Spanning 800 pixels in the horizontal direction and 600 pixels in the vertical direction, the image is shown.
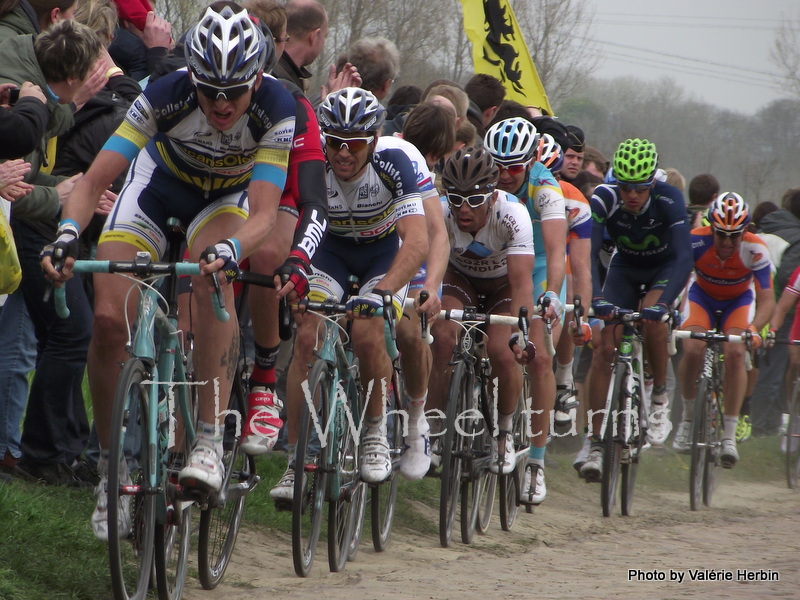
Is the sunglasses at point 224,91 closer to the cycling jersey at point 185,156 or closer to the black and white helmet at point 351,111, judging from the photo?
the cycling jersey at point 185,156

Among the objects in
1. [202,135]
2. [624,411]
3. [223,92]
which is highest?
[223,92]

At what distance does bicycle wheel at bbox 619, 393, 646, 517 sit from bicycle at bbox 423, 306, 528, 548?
180 centimetres

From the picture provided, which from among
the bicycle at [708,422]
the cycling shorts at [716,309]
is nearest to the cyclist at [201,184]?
the bicycle at [708,422]

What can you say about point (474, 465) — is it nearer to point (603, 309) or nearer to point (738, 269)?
point (603, 309)

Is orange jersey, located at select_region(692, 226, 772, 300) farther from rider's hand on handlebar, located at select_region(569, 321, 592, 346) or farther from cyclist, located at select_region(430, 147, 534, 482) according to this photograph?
cyclist, located at select_region(430, 147, 534, 482)

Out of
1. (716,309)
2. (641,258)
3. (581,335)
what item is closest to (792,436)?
(716,309)

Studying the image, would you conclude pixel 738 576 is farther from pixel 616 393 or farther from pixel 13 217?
pixel 13 217

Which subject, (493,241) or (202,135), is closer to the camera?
(202,135)

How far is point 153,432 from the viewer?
4.21 meters

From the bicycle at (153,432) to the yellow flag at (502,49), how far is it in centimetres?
808

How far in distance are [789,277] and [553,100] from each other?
72.6 feet

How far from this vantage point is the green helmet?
9031mm

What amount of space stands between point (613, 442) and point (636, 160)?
245cm

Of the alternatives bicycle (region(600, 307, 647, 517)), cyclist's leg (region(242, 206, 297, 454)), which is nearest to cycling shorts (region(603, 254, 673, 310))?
bicycle (region(600, 307, 647, 517))
